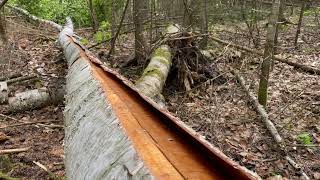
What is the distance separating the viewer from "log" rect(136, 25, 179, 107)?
17.4 ft

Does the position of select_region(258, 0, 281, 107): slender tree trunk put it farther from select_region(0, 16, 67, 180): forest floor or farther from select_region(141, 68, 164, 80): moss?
select_region(0, 16, 67, 180): forest floor

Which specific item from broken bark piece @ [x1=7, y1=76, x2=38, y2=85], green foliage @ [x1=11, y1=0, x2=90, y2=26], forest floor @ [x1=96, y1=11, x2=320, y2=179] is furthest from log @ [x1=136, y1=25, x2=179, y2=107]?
green foliage @ [x1=11, y1=0, x2=90, y2=26]

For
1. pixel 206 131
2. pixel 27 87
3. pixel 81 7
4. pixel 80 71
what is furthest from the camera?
pixel 81 7

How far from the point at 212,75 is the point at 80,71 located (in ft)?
14.3

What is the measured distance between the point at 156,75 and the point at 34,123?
194cm

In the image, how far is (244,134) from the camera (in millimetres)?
5344

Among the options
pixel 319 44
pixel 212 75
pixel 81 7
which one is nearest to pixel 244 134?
pixel 212 75

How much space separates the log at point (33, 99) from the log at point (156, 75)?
133 cm

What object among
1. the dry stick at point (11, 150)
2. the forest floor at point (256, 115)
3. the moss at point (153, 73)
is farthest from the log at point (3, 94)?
the forest floor at point (256, 115)

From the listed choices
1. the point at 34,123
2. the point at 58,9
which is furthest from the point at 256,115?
the point at 58,9

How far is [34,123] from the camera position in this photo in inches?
204

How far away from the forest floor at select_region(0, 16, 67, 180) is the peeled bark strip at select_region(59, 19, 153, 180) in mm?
1150

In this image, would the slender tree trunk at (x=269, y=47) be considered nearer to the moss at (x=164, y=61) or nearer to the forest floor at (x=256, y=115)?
the forest floor at (x=256, y=115)

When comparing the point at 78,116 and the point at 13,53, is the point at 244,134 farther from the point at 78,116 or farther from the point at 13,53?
the point at 13,53
